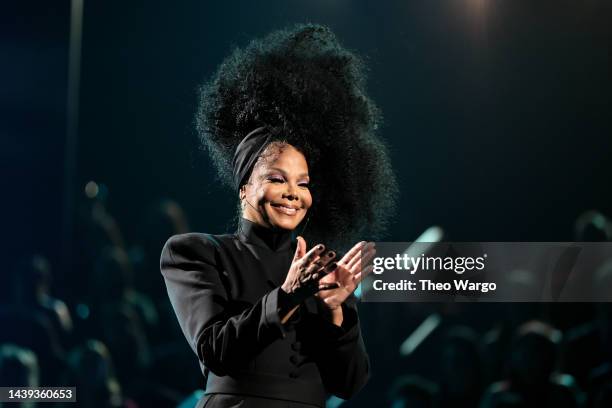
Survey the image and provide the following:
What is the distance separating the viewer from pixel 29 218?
3.21 meters

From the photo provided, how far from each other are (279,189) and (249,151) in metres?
0.12

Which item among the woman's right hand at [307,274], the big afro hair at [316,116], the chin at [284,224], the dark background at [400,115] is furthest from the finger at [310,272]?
the dark background at [400,115]

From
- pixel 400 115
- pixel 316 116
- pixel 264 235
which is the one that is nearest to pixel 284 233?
pixel 264 235

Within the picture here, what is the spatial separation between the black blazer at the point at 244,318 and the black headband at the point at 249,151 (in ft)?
0.32

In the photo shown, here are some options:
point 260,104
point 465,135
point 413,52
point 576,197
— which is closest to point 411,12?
point 413,52

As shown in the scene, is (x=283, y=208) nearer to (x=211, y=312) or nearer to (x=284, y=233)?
(x=284, y=233)

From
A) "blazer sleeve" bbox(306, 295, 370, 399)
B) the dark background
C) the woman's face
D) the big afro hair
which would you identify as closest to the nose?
the woman's face

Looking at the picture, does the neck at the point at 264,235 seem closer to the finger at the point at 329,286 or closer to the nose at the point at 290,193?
the nose at the point at 290,193

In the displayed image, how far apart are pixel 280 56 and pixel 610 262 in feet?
6.60

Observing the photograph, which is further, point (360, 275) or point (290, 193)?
point (290, 193)

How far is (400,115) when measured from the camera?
316cm

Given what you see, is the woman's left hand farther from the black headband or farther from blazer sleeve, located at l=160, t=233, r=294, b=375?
the black headband

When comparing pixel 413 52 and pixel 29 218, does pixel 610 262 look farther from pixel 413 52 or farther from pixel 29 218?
pixel 29 218

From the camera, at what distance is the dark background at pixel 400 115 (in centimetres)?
312
